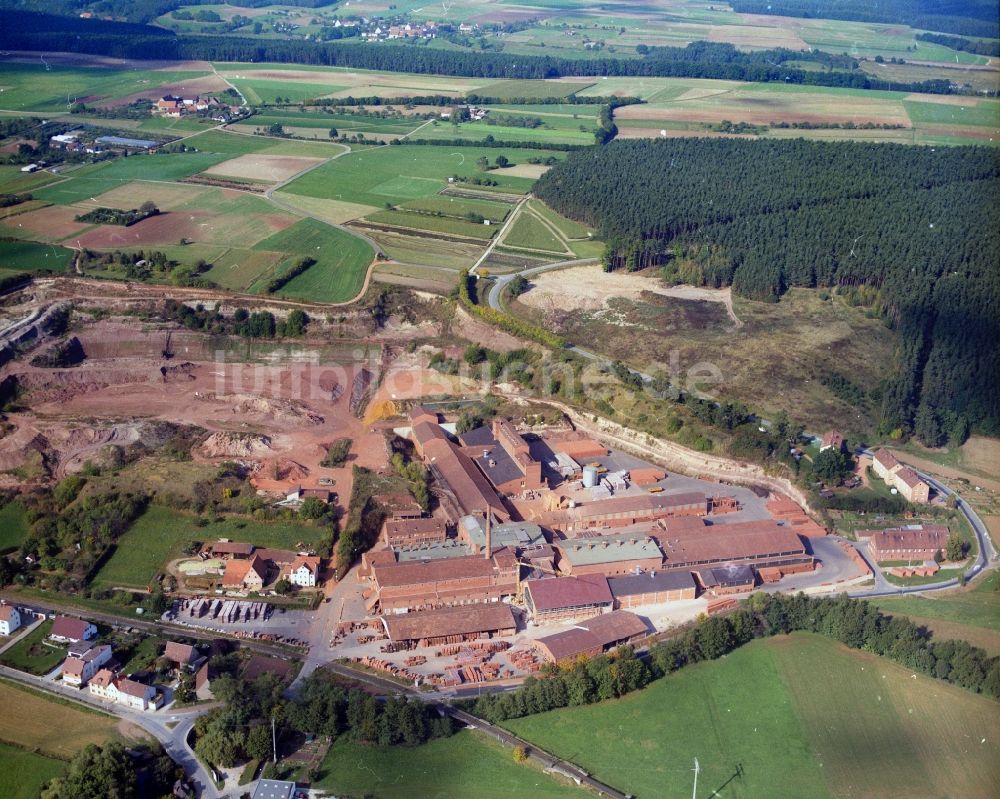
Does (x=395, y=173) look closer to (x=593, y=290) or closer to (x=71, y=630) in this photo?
(x=593, y=290)

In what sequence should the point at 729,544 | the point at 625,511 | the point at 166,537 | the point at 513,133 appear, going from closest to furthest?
the point at 729,544
the point at 166,537
the point at 625,511
the point at 513,133

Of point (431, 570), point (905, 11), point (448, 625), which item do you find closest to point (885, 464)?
point (431, 570)

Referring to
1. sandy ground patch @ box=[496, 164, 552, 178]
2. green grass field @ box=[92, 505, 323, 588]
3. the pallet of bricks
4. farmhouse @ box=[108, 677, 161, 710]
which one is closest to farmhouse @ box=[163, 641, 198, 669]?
farmhouse @ box=[108, 677, 161, 710]

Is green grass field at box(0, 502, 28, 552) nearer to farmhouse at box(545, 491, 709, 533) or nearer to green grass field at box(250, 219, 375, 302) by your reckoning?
farmhouse at box(545, 491, 709, 533)

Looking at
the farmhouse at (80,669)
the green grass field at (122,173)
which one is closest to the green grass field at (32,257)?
the green grass field at (122,173)

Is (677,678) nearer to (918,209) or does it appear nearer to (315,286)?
(315,286)

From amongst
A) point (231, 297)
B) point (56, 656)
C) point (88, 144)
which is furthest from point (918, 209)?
point (88, 144)
